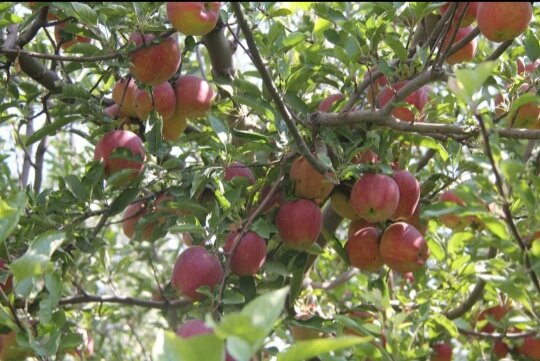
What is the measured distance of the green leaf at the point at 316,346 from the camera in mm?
875

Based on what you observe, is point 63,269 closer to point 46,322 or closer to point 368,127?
point 46,322

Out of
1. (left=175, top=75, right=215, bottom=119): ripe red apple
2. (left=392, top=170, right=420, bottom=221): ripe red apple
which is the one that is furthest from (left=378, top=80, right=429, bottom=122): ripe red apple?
(left=175, top=75, right=215, bottom=119): ripe red apple

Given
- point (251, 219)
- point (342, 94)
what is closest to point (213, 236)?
point (251, 219)

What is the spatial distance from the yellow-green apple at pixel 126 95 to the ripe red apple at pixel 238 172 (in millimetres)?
351

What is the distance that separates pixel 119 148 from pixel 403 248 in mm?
742

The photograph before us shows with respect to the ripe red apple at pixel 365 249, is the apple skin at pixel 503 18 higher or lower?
higher

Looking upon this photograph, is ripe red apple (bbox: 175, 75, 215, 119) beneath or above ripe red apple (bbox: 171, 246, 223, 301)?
above

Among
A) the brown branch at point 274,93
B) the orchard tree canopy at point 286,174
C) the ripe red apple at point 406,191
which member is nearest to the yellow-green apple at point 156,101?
the orchard tree canopy at point 286,174

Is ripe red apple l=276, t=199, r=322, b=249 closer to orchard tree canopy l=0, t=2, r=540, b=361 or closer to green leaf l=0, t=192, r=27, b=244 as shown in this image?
orchard tree canopy l=0, t=2, r=540, b=361

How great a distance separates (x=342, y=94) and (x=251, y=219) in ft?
1.90

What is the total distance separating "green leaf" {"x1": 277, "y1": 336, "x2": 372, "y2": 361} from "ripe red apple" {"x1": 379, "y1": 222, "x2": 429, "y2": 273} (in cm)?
89

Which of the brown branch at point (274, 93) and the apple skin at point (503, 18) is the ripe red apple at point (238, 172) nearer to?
the brown branch at point (274, 93)

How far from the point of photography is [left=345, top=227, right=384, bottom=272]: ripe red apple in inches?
76.8

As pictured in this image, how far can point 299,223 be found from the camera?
1.80 metres
